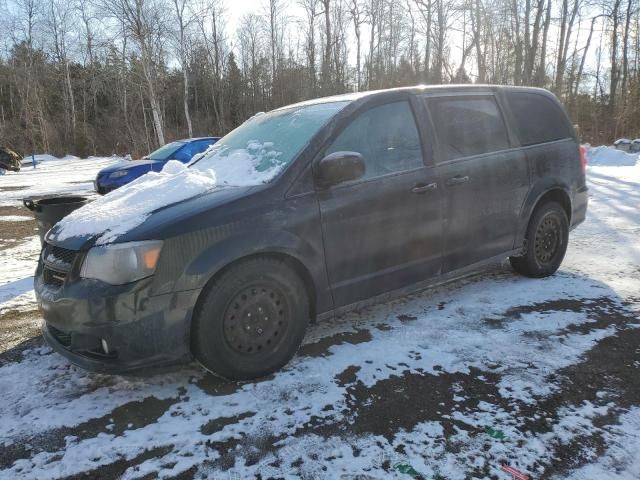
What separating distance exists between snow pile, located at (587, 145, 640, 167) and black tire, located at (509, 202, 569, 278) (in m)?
15.4

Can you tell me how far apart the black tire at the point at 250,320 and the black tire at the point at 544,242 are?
2.51 meters

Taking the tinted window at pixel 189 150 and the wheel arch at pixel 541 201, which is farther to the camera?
the tinted window at pixel 189 150

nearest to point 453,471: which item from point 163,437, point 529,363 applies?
point 529,363

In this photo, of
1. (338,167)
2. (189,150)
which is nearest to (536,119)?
(338,167)

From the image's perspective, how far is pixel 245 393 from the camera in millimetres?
2746

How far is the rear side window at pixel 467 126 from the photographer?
365 cm

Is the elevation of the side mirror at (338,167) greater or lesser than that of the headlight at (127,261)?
greater

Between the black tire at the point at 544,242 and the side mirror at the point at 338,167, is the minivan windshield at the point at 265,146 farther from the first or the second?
the black tire at the point at 544,242

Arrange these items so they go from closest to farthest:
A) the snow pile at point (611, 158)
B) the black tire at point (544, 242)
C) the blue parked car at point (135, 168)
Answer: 1. the black tire at point (544, 242)
2. the blue parked car at point (135, 168)
3. the snow pile at point (611, 158)

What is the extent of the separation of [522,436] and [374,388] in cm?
83

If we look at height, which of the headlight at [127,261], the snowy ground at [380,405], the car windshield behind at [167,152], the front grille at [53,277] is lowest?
the snowy ground at [380,405]

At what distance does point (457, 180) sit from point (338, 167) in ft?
3.88

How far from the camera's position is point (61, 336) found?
2832mm

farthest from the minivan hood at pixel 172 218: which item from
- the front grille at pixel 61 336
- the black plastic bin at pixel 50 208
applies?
the black plastic bin at pixel 50 208
